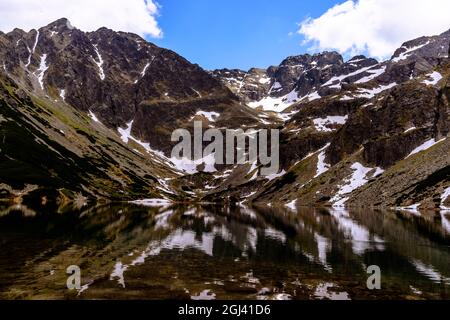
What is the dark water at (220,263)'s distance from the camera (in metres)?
28.5

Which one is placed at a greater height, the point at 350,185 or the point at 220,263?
the point at 350,185

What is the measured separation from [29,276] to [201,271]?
13005mm

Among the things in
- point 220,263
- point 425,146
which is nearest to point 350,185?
point 425,146

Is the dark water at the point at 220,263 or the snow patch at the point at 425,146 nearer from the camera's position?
the dark water at the point at 220,263

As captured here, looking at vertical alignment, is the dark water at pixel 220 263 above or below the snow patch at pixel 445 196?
below

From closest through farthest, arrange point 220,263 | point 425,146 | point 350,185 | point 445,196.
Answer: point 220,263
point 445,196
point 350,185
point 425,146

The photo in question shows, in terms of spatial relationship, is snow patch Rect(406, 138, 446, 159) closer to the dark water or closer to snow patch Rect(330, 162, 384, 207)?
snow patch Rect(330, 162, 384, 207)

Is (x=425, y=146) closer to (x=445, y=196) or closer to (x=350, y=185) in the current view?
(x=350, y=185)

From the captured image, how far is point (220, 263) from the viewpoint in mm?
40844

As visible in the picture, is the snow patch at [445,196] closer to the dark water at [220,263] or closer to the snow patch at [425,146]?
the snow patch at [425,146]

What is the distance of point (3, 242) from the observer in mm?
49969

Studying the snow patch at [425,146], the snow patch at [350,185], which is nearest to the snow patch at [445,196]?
the snow patch at [350,185]

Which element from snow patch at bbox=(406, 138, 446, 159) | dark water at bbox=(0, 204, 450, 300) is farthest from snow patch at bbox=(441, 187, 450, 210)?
dark water at bbox=(0, 204, 450, 300)
